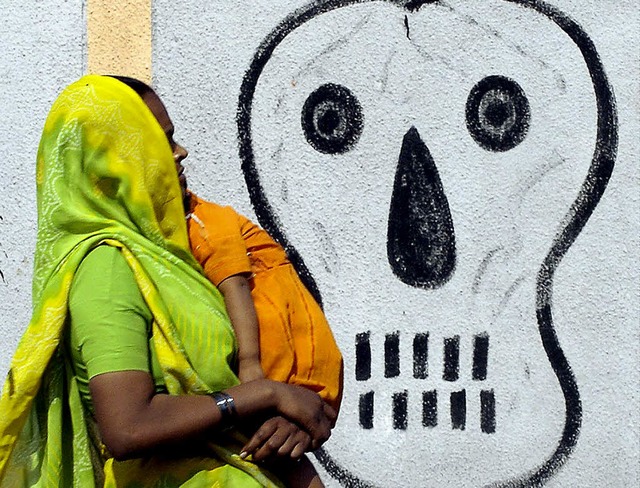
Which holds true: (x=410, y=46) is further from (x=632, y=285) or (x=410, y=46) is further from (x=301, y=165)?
(x=632, y=285)

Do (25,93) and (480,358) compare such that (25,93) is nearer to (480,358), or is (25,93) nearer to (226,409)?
(480,358)

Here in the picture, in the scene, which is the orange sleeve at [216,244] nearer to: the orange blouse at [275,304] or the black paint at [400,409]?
the orange blouse at [275,304]

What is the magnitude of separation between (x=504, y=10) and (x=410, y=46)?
0.30m

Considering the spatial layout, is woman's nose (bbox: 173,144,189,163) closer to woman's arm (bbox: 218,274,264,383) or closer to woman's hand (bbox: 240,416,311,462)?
woman's arm (bbox: 218,274,264,383)

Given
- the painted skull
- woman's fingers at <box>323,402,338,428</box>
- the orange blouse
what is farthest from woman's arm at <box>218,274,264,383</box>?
the painted skull

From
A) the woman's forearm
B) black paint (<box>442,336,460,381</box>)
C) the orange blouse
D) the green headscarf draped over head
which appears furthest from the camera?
black paint (<box>442,336,460,381</box>)

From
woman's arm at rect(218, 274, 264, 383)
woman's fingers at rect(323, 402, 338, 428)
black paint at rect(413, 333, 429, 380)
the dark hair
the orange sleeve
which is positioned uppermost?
the dark hair

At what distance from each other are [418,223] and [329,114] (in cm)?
43

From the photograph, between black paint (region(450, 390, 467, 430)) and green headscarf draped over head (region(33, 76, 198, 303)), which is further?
black paint (region(450, 390, 467, 430))

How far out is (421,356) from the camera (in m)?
2.97

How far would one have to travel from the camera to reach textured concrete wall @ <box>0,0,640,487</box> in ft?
9.75

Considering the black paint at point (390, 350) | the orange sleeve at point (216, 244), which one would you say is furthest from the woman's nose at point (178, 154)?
the black paint at point (390, 350)

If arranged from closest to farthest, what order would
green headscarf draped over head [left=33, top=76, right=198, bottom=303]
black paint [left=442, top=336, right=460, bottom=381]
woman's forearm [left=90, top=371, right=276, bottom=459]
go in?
1. woman's forearm [left=90, top=371, right=276, bottom=459]
2. green headscarf draped over head [left=33, top=76, right=198, bottom=303]
3. black paint [left=442, top=336, right=460, bottom=381]

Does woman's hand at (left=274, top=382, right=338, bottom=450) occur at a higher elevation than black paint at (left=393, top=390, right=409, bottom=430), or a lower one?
higher
